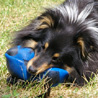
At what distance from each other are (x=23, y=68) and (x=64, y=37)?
70 centimetres

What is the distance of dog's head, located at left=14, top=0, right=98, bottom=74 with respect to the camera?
301 cm

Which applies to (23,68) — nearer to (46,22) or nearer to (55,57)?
(55,57)

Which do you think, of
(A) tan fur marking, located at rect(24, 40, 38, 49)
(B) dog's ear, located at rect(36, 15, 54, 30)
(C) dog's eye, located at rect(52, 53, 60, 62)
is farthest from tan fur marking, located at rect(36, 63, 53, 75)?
(B) dog's ear, located at rect(36, 15, 54, 30)

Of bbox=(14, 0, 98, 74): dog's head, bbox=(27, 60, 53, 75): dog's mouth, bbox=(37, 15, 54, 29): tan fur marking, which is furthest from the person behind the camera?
bbox=(37, 15, 54, 29): tan fur marking

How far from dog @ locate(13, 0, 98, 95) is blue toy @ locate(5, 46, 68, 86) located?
0.26 feet

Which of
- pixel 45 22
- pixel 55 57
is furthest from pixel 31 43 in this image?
pixel 55 57

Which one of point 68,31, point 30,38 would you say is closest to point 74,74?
point 68,31

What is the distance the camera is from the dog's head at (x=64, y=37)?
3014mm

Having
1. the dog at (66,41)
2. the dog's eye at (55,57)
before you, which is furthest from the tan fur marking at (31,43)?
the dog's eye at (55,57)

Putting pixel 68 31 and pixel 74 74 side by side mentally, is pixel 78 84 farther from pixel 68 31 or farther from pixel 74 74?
pixel 68 31

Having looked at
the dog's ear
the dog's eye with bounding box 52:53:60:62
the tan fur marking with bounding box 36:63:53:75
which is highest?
the dog's ear

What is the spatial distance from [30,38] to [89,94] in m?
1.20

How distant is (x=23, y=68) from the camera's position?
2861 mm

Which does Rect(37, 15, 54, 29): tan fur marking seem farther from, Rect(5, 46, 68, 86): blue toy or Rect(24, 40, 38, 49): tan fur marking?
Rect(5, 46, 68, 86): blue toy
